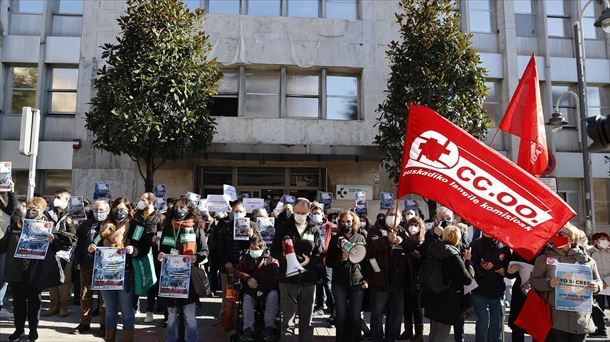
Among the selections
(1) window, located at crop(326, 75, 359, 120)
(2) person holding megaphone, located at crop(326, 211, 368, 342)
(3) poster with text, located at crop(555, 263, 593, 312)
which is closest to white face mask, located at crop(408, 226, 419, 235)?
(2) person holding megaphone, located at crop(326, 211, 368, 342)

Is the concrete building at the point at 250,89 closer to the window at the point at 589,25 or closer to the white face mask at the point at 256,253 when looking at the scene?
the window at the point at 589,25

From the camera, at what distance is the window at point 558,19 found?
18922mm

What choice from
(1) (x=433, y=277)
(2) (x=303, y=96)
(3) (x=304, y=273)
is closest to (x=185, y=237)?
(3) (x=304, y=273)

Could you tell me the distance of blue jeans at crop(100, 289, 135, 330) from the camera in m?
6.84

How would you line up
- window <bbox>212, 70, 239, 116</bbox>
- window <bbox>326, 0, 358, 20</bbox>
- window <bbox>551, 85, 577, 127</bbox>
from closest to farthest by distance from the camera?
window <bbox>212, 70, 239, 116</bbox>
window <bbox>326, 0, 358, 20</bbox>
window <bbox>551, 85, 577, 127</bbox>

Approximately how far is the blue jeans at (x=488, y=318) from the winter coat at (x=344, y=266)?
1666mm

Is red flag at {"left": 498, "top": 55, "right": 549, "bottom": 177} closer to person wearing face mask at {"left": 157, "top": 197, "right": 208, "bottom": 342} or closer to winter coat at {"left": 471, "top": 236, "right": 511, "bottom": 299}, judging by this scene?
winter coat at {"left": 471, "top": 236, "right": 511, "bottom": 299}

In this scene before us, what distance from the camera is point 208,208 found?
10336mm

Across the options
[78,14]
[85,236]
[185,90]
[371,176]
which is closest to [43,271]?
[85,236]

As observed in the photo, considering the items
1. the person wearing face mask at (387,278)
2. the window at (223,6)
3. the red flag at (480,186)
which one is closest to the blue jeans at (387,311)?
the person wearing face mask at (387,278)

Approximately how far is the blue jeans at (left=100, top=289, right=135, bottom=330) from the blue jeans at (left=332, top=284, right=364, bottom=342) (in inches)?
115

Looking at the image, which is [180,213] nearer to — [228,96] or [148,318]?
[148,318]

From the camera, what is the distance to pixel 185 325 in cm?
662

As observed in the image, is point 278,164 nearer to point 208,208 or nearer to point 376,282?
point 208,208
